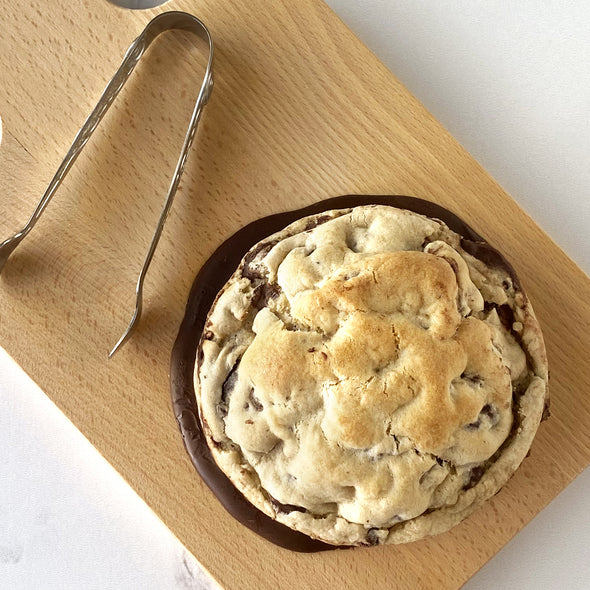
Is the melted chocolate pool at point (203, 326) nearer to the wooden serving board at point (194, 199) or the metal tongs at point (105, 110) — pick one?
the wooden serving board at point (194, 199)

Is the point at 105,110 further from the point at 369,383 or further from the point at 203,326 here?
the point at 369,383

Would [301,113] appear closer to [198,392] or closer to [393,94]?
[393,94]

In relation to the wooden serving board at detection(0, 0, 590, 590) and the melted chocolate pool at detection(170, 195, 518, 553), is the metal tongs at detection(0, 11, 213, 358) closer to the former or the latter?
the wooden serving board at detection(0, 0, 590, 590)

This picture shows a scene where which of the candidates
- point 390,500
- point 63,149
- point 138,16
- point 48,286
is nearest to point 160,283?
point 48,286

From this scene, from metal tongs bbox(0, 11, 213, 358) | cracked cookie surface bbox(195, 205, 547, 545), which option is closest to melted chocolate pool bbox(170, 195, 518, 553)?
metal tongs bbox(0, 11, 213, 358)

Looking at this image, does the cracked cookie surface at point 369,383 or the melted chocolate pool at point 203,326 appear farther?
the melted chocolate pool at point 203,326

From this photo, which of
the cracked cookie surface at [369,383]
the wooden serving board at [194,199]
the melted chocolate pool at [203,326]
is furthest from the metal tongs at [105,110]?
the cracked cookie surface at [369,383]
